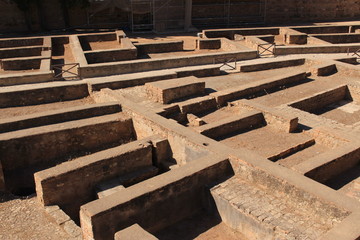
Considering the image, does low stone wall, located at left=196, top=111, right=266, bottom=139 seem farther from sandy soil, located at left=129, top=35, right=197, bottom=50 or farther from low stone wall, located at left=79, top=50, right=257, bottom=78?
sandy soil, located at left=129, top=35, right=197, bottom=50

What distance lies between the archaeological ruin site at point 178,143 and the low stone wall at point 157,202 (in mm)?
23

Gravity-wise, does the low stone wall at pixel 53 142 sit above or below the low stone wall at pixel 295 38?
below

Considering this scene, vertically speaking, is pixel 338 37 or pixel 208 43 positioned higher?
pixel 338 37

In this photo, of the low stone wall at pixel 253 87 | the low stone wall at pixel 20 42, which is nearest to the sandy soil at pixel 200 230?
the low stone wall at pixel 253 87

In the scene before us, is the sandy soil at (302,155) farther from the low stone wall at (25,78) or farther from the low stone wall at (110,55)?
the low stone wall at (110,55)

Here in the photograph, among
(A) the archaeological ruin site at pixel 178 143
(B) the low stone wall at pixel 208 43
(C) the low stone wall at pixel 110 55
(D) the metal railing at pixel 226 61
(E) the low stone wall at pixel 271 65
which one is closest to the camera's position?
(A) the archaeological ruin site at pixel 178 143

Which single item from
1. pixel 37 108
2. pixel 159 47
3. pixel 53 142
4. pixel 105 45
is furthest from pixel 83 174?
pixel 105 45

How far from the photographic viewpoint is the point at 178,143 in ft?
30.7

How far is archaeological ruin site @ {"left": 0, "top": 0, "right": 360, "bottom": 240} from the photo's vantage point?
710cm

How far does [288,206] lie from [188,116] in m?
5.17

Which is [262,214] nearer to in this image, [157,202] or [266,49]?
[157,202]

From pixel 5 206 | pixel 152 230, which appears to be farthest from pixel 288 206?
pixel 5 206

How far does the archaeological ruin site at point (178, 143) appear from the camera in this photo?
7.10 meters

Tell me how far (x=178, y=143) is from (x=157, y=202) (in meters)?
2.28
